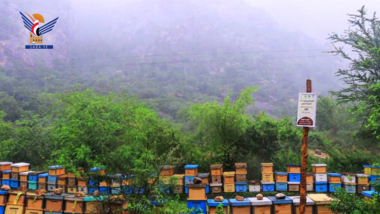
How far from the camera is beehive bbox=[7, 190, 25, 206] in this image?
690 cm

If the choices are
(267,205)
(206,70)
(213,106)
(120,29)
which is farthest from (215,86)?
(120,29)

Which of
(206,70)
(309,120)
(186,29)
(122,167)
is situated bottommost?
(122,167)

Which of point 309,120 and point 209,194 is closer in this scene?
point 309,120

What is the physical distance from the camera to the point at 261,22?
114250 mm

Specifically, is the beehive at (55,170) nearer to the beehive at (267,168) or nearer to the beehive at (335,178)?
the beehive at (267,168)

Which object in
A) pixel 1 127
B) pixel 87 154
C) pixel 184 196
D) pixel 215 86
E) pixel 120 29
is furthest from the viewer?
pixel 120 29

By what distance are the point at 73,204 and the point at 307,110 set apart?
582 cm

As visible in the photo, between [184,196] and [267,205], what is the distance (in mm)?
3675

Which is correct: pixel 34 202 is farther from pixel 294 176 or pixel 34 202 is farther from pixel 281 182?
pixel 294 176

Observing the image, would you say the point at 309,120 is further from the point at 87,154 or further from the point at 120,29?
the point at 120,29

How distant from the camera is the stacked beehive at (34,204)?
6.80m

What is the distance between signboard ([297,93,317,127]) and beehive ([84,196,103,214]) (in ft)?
15.3

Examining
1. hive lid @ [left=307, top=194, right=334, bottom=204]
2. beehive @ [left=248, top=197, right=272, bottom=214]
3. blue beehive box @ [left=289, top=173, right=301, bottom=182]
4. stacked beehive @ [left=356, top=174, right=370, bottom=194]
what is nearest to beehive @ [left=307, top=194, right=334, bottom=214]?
hive lid @ [left=307, top=194, right=334, bottom=204]

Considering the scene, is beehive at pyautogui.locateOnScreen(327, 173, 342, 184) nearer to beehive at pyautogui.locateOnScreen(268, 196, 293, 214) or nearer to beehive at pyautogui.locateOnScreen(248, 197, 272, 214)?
beehive at pyautogui.locateOnScreen(268, 196, 293, 214)
